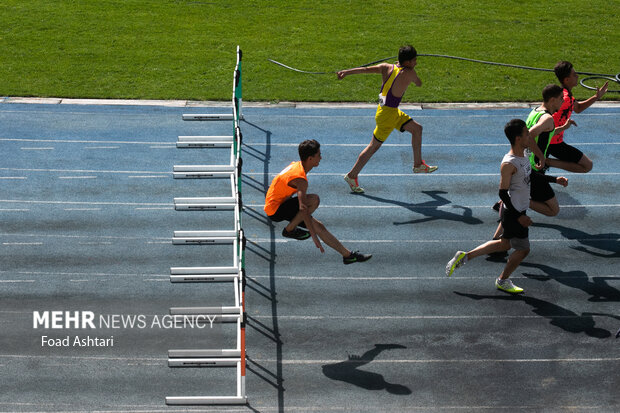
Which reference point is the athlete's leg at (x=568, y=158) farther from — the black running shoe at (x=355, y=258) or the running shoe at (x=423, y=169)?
the black running shoe at (x=355, y=258)

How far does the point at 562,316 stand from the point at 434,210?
309 centimetres

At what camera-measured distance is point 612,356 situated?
27.4 feet

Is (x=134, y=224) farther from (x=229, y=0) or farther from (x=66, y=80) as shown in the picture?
(x=229, y=0)

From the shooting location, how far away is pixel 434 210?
460 inches

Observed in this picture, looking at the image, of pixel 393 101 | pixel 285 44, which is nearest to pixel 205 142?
pixel 393 101

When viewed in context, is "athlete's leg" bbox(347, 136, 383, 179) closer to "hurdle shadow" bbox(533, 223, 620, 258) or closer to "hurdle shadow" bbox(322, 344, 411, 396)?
"hurdle shadow" bbox(533, 223, 620, 258)

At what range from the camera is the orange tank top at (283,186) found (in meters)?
8.95

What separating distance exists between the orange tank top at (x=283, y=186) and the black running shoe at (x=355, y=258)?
→ 112 cm

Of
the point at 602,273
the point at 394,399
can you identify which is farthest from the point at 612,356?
the point at 394,399

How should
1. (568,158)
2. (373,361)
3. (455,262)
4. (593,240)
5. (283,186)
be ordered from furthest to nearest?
(568,158)
(593,240)
(455,262)
(283,186)
(373,361)

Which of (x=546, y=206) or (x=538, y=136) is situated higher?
(x=538, y=136)

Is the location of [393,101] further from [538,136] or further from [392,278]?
[392,278]

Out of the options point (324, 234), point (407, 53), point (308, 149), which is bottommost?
point (324, 234)

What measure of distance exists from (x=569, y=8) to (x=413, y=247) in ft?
46.8
